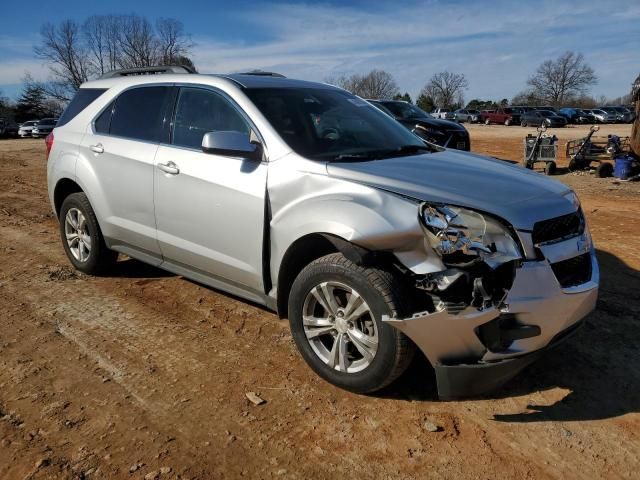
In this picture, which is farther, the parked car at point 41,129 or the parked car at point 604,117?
the parked car at point 604,117

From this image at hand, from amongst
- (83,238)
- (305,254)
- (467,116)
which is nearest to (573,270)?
(305,254)

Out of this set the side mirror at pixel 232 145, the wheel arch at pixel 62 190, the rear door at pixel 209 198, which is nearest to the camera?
the side mirror at pixel 232 145

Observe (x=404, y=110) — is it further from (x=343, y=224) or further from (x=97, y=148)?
(x=343, y=224)

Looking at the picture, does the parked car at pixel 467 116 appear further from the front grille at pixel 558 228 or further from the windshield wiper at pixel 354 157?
the front grille at pixel 558 228

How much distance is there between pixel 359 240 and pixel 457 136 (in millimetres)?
11295

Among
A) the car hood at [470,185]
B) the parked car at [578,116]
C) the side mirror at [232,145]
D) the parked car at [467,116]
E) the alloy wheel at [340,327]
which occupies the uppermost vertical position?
the side mirror at [232,145]

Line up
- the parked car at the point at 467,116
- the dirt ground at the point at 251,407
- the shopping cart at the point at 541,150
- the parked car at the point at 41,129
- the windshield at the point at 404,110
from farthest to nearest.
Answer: the parked car at the point at 467,116 < the parked car at the point at 41,129 < the windshield at the point at 404,110 < the shopping cart at the point at 541,150 < the dirt ground at the point at 251,407

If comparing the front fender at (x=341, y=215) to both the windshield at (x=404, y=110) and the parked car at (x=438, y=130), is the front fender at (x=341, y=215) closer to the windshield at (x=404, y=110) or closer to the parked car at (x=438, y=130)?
the parked car at (x=438, y=130)

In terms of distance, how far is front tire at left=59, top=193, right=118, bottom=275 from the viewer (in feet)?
15.9

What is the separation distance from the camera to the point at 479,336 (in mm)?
2648

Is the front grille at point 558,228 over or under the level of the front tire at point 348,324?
over

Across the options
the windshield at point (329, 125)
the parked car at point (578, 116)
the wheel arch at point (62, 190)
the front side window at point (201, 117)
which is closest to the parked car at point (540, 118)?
the parked car at point (578, 116)

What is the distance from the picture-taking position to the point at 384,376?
9.48 feet

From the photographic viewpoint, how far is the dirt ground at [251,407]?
2535 millimetres
